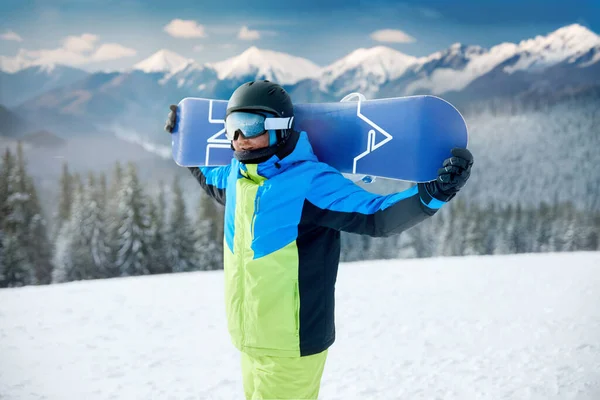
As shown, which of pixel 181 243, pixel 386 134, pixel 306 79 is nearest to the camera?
pixel 386 134

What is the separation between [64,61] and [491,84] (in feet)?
197

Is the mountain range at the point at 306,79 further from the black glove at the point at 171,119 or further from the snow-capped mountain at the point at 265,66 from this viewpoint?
the black glove at the point at 171,119

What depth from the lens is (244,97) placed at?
1.71 metres

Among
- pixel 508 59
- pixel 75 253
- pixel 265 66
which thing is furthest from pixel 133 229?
pixel 508 59

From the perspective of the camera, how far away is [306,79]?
69.5 meters

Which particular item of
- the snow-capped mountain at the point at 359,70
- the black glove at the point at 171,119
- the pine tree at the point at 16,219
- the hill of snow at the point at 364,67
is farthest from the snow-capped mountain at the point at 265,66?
the black glove at the point at 171,119

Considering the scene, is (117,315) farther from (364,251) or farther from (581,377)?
(364,251)

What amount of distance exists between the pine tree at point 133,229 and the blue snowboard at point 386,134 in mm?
19553

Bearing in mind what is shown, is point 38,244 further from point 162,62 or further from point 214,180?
point 162,62

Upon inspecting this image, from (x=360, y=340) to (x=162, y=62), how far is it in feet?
223

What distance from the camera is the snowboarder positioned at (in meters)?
1.65

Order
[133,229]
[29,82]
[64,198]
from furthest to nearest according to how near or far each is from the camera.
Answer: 1. [29,82]
2. [64,198]
3. [133,229]

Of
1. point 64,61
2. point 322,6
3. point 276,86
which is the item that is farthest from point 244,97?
point 322,6

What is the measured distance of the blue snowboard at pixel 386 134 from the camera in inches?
71.4
